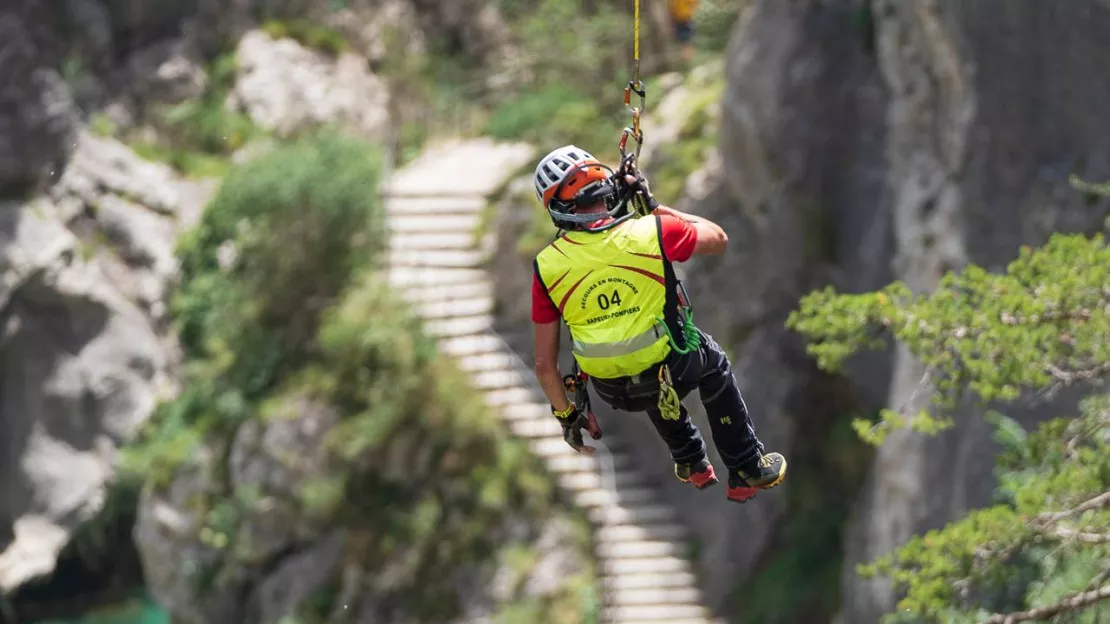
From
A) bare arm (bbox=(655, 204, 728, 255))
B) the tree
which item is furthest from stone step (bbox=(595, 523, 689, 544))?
bare arm (bbox=(655, 204, 728, 255))

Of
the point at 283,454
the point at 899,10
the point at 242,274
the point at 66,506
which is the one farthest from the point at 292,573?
the point at 899,10

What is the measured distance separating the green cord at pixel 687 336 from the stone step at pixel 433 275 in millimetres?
12007

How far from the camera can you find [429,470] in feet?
53.5

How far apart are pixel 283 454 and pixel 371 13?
11564 millimetres

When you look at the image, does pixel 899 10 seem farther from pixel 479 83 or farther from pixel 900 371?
pixel 479 83

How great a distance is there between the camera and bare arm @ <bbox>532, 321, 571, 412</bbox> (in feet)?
17.9

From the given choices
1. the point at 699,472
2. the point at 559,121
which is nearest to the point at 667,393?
the point at 699,472

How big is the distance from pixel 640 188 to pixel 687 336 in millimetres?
631

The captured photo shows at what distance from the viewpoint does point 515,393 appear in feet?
54.6

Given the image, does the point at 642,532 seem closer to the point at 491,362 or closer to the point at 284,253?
the point at 491,362

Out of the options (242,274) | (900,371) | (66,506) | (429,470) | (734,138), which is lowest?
(66,506)

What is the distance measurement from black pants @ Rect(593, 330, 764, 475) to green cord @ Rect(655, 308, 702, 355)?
0.08 ft

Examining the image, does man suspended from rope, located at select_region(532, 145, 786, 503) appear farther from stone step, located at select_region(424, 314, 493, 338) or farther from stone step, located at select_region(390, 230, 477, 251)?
stone step, located at select_region(390, 230, 477, 251)

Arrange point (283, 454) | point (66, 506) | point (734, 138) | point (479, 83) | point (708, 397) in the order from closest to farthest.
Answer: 1. point (708, 397)
2. point (734, 138)
3. point (283, 454)
4. point (66, 506)
5. point (479, 83)
